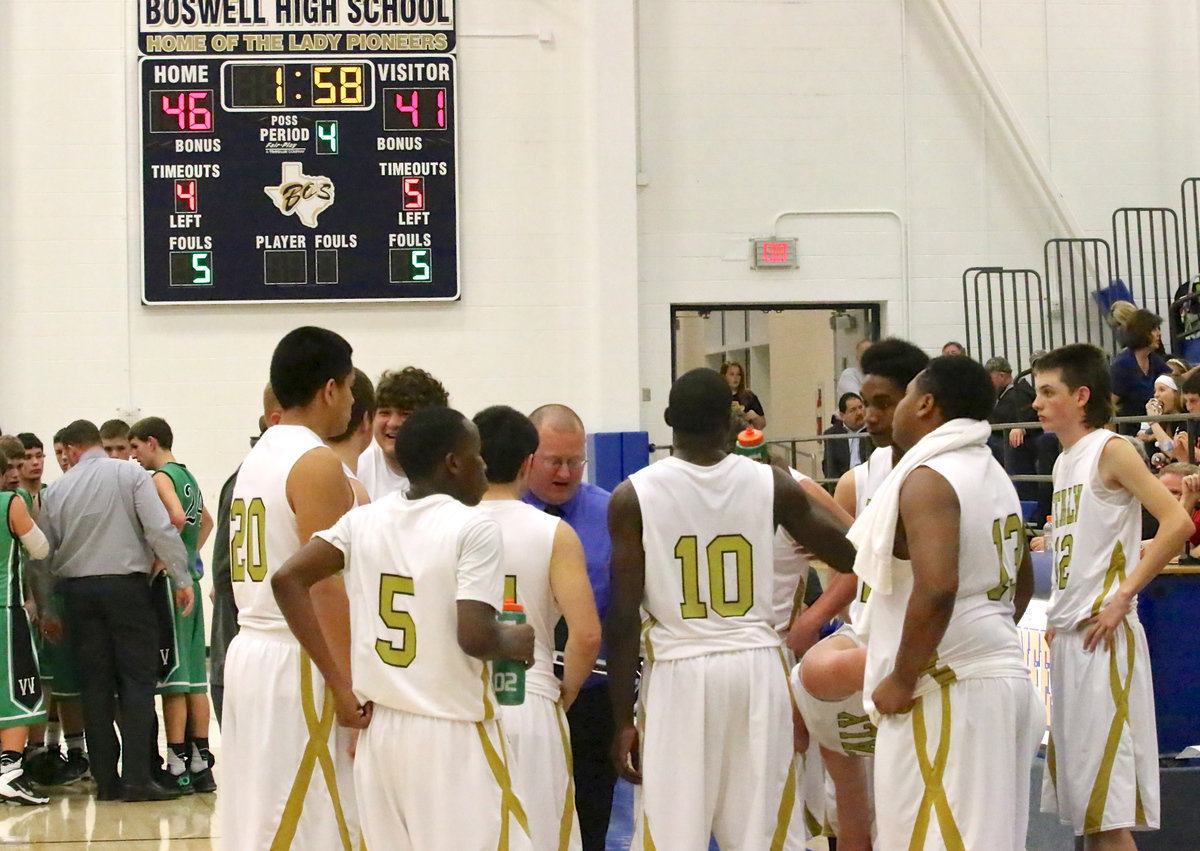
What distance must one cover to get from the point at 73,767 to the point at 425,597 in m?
4.94

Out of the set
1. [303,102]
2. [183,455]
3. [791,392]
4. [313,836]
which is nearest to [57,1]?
[303,102]

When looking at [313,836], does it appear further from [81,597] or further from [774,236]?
[774,236]

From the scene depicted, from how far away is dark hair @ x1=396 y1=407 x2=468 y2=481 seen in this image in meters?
3.09

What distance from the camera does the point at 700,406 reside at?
3494 millimetres

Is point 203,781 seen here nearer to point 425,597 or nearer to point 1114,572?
point 425,597

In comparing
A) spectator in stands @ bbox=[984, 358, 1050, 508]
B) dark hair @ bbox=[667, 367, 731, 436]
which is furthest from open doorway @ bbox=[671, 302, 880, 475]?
dark hair @ bbox=[667, 367, 731, 436]

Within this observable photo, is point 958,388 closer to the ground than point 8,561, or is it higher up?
higher up

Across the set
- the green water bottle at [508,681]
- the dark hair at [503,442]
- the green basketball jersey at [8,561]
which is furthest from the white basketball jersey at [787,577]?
the green basketball jersey at [8,561]

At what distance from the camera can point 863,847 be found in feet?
14.7

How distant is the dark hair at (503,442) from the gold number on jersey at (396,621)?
537mm

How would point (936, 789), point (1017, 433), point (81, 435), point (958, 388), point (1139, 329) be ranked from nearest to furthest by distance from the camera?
1. point (936, 789)
2. point (958, 388)
3. point (81, 435)
4. point (1017, 433)
5. point (1139, 329)

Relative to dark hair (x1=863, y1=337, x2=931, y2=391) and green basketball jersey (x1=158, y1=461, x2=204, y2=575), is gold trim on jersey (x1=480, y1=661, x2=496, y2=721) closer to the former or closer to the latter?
dark hair (x1=863, y1=337, x2=931, y2=391)

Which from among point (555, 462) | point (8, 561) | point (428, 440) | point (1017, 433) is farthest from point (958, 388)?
point (1017, 433)

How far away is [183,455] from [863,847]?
8.37 meters
